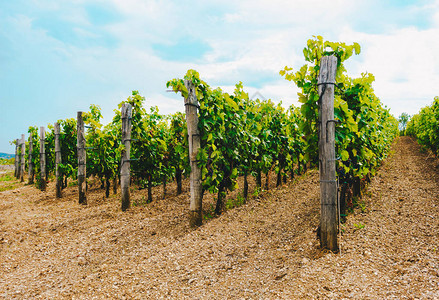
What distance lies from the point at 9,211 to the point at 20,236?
10.8 ft

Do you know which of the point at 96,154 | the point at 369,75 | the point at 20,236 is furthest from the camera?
the point at 96,154

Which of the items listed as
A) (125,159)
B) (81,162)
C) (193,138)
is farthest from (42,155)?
(193,138)

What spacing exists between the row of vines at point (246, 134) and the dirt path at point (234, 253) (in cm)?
99

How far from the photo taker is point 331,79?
4047 millimetres

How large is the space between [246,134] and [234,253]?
3.14m

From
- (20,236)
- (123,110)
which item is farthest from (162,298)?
(123,110)

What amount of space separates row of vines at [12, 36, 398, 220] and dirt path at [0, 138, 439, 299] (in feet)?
3.25

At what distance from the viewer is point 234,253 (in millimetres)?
4520

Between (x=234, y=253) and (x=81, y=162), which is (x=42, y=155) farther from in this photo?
(x=234, y=253)

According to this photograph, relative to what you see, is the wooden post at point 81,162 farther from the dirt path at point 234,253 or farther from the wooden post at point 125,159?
the wooden post at point 125,159

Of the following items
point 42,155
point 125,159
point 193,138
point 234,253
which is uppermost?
point 193,138

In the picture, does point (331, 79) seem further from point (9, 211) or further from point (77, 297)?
point (9, 211)

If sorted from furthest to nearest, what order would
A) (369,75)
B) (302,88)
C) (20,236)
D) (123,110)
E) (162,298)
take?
(123,110) → (20,236) → (369,75) → (302,88) → (162,298)

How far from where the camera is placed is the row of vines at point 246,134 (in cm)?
449
